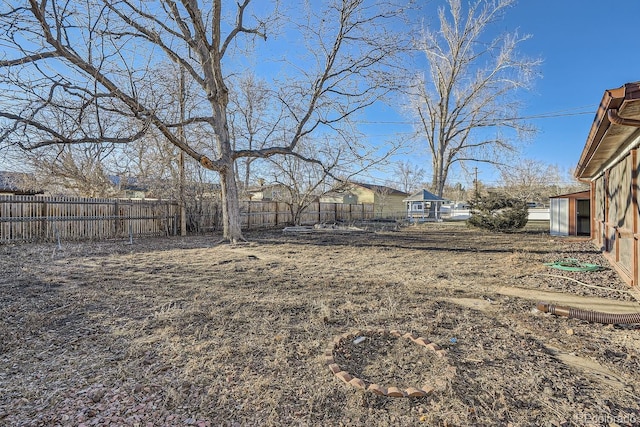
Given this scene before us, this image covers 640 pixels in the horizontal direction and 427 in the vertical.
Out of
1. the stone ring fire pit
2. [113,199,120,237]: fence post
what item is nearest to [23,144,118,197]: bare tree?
[113,199,120,237]: fence post

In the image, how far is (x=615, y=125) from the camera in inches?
160

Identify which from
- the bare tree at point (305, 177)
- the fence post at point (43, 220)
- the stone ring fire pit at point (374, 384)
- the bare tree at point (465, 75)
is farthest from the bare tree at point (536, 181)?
the fence post at point (43, 220)

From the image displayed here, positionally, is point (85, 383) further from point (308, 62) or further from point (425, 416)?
point (308, 62)

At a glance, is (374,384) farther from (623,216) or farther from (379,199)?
(379,199)

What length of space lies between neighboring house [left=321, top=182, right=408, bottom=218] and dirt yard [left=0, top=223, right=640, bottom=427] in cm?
2365

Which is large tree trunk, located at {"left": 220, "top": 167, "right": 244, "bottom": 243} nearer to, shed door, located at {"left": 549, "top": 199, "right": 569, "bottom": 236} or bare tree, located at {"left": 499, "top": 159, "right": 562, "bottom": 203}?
shed door, located at {"left": 549, "top": 199, "right": 569, "bottom": 236}

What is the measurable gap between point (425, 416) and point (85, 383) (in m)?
2.16

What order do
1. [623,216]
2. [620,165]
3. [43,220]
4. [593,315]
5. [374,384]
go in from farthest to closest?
[43,220]
[620,165]
[623,216]
[593,315]
[374,384]

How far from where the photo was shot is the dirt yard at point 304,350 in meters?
1.86

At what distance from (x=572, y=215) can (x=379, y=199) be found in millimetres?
19810

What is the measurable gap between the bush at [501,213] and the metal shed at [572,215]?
58.0 inches

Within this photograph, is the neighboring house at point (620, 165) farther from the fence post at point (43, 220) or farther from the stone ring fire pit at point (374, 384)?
the fence post at point (43, 220)

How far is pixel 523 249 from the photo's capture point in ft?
29.0

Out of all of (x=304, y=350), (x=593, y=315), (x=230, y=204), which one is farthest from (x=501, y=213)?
(x=304, y=350)
